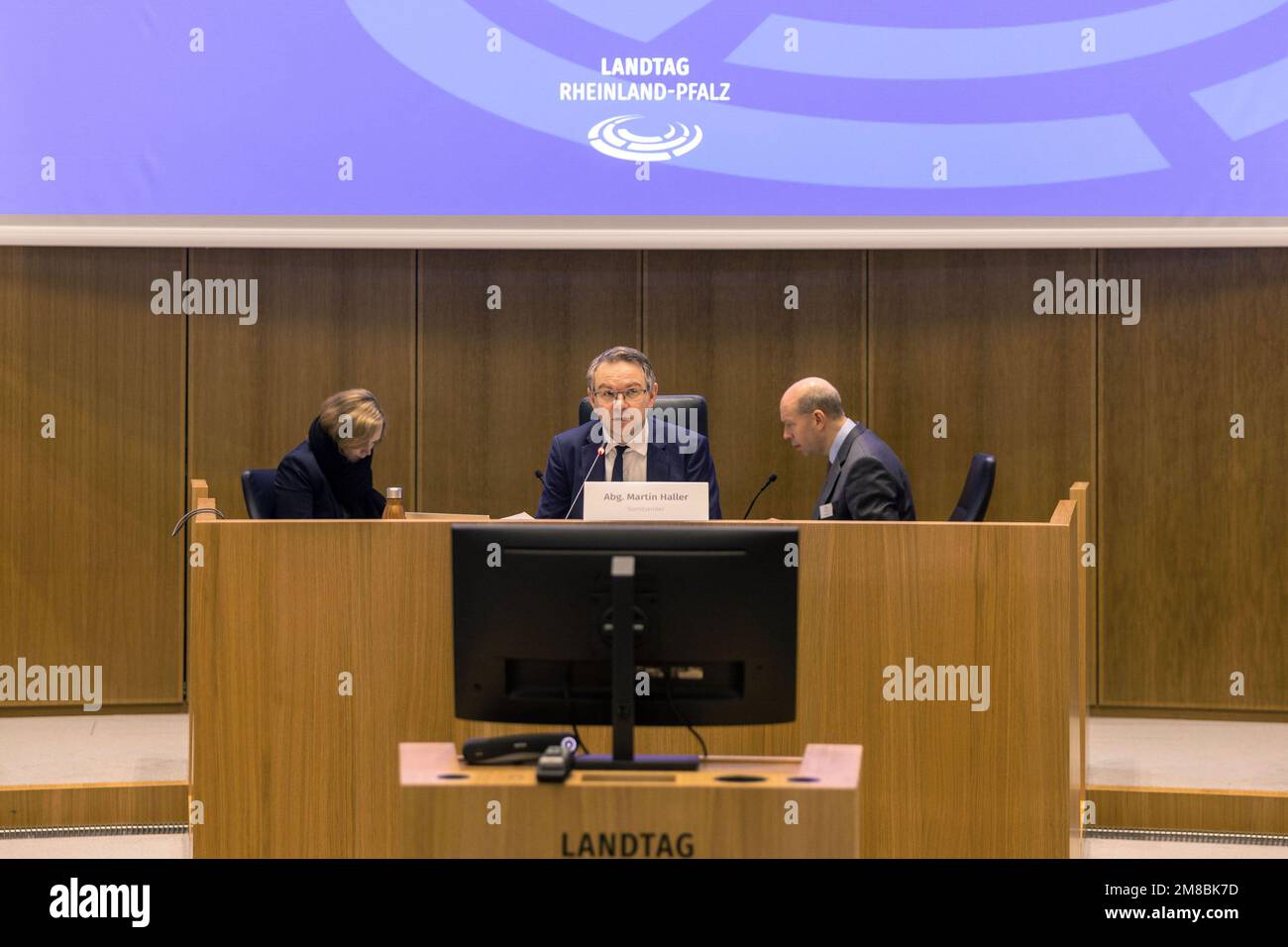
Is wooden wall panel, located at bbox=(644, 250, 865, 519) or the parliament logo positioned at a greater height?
the parliament logo

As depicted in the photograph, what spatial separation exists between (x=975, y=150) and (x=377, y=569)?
10.5ft

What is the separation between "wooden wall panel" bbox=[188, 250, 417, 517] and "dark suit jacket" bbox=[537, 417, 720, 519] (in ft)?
5.00

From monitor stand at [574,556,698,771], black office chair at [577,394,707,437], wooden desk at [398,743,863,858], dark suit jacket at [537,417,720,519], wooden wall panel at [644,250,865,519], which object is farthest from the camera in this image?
wooden wall panel at [644,250,865,519]

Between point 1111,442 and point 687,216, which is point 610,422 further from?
point 1111,442

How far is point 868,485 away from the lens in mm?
3957

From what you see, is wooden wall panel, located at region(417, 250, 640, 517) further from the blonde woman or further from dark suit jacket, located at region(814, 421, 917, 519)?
dark suit jacket, located at region(814, 421, 917, 519)

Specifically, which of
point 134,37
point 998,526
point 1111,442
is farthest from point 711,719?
point 134,37

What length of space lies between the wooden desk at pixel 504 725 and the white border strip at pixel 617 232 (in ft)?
8.57

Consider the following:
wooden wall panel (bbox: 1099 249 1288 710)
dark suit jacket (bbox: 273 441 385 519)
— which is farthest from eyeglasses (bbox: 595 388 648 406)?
wooden wall panel (bbox: 1099 249 1288 710)

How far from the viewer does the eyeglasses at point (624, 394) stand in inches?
157

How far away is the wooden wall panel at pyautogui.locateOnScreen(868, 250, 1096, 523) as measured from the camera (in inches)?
217

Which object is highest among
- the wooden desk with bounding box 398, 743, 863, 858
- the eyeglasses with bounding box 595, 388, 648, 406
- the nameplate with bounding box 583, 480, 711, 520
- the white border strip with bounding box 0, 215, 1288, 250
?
the white border strip with bounding box 0, 215, 1288, 250

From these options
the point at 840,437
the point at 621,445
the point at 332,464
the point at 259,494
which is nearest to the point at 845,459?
the point at 840,437

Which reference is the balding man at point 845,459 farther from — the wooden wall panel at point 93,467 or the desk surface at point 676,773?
the wooden wall panel at point 93,467
